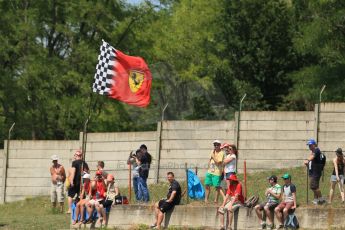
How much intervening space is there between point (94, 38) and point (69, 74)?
3.29m

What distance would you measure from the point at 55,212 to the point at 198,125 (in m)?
5.18

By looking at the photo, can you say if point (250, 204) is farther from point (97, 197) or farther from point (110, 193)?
point (97, 197)

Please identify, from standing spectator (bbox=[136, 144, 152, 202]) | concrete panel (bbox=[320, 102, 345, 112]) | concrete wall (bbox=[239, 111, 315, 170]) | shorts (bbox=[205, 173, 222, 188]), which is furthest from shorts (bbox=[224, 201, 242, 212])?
concrete panel (bbox=[320, 102, 345, 112])

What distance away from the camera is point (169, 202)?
989 inches

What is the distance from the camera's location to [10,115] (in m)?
46.1

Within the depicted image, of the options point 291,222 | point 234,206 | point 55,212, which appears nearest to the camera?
point 291,222

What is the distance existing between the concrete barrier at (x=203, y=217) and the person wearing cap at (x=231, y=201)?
0.24m

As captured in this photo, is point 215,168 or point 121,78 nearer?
point 215,168

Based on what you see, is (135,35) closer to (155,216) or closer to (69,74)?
(69,74)

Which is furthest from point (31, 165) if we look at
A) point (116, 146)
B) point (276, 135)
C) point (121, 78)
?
point (276, 135)

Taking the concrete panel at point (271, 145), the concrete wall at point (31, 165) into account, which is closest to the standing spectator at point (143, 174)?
the concrete panel at point (271, 145)

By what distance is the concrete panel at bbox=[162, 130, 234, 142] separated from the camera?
3225cm

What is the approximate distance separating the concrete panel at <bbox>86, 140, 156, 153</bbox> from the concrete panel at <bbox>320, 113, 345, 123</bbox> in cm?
540

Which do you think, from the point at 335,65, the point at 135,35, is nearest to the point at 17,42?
the point at 135,35
